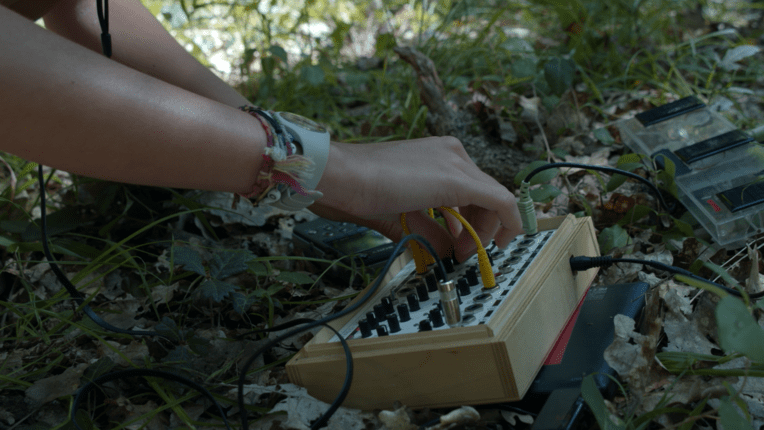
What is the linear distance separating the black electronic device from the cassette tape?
37 centimetres

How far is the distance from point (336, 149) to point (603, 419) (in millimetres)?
571

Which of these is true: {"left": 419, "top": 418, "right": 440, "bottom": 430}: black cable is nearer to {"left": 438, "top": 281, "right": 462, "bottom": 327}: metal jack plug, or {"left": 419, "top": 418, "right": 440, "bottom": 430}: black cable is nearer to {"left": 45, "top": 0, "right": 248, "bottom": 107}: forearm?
{"left": 438, "top": 281, "right": 462, "bottom": 327}: metal jack plug

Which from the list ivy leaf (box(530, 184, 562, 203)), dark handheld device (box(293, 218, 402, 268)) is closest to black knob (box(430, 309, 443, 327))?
dark handheld device (box(293, 218, 402, 268))

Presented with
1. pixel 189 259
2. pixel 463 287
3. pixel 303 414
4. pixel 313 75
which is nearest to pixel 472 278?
pixel 463 287

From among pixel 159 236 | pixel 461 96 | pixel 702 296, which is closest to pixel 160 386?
pixel 159 236

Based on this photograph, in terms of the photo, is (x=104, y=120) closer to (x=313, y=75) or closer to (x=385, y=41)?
(x=313, y=75)

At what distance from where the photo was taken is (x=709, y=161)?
4.86ft

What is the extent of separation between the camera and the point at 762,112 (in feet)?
6.86

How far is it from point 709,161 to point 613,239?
→ 0.38 m

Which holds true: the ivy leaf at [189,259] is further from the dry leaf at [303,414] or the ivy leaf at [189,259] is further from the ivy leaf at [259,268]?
the dry leaf at [303,414]

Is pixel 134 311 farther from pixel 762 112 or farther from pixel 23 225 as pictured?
pixel 762 112

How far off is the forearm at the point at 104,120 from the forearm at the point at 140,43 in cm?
50

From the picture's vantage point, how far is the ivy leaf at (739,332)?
0.63 meters

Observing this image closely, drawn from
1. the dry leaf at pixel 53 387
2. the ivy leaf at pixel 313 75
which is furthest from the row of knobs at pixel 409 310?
the ivy leaf at pixel 313 75
